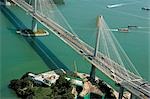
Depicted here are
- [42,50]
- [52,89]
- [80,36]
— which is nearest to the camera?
[52,89]

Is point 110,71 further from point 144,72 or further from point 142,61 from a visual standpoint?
point 142,61

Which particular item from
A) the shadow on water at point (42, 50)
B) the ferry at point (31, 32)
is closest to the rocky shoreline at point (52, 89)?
the shadow on water at point (42, 50)

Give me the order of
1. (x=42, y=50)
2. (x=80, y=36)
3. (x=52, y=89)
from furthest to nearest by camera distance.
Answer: (x=80, y=36) → (x=42, y=50) → (x=52, y=89)

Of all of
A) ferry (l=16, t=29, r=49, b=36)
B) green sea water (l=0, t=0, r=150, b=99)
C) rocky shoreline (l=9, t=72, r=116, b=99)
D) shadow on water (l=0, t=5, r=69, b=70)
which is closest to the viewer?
rocky shoreline (l=9, t=72, r=116, b=99)

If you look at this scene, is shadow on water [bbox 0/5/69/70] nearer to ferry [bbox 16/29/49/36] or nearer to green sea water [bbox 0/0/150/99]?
green sea water [bbox 0/0/150/99]

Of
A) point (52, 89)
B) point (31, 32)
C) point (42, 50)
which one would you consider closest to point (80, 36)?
point (31, 32)

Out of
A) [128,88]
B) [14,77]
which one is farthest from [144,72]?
[14,77]

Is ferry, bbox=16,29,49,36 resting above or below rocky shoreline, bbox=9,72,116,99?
above

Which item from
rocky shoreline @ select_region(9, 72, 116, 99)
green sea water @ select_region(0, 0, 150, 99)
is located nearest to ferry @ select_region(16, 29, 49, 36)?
green sea water @ select_region(0, 0, 150, 99)

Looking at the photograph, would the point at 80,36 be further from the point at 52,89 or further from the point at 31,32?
the point at 52,89
